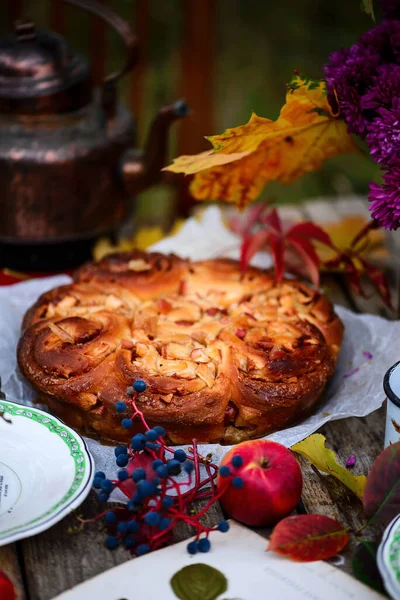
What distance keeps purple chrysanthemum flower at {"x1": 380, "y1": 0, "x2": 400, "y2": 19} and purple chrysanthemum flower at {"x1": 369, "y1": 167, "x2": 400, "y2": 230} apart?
357mm

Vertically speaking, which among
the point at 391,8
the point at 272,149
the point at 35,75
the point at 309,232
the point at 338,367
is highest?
the point at 391,8

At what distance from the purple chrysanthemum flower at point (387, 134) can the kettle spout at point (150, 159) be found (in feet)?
1.92

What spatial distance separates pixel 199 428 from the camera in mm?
1154

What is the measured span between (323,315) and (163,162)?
576mm

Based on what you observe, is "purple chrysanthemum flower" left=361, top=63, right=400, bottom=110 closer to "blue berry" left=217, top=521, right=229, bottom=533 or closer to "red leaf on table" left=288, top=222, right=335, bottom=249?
"red leaf on table" left=288, top=222, right=335, bottom=249

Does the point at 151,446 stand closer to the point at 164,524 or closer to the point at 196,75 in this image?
the point at 164,524

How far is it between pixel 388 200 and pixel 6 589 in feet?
2.43

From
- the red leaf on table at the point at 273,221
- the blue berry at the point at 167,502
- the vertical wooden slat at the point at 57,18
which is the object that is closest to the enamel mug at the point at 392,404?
the blue berry at the point at 167,502

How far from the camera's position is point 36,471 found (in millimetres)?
1046

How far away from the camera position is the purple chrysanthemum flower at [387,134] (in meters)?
1.18

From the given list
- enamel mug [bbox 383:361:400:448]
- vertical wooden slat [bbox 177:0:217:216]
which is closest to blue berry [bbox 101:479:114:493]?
enamel mug [bbox 383:361:400:448]

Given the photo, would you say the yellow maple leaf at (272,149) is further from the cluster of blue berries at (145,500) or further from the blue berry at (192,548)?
the blue berry at (192,548)

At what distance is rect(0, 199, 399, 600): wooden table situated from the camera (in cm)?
94

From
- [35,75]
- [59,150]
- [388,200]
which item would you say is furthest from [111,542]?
[35,75]
